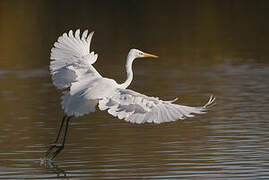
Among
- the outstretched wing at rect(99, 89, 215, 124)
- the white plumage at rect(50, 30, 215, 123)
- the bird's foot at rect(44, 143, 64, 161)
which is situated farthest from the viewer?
the bird's foot at rect(44, 143, 64, 161)

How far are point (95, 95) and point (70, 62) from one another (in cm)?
174

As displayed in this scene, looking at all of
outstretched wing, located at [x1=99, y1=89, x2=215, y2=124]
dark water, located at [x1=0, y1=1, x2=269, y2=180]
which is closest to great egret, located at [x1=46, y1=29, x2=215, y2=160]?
outstretched wing, located at [x1=99, y1=89, x2=215, y2=124]

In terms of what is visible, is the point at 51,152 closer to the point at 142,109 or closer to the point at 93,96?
the point at 93,96

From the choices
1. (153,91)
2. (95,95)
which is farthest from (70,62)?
(153,91)

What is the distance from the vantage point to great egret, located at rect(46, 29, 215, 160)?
1100 cm

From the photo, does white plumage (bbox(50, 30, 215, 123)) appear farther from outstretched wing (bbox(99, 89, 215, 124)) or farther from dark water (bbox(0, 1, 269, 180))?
dark water (bbox(0, 1, 269, 180))

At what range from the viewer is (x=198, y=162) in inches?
476

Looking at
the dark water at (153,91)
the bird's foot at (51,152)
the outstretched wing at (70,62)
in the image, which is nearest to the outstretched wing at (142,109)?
the dark water at (153,91)

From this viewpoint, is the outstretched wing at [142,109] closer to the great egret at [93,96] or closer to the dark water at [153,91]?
the great egret at [93,96]

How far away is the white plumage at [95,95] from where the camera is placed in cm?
1099

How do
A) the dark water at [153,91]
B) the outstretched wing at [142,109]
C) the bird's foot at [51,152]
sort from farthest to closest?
the bird's foot at [51,152] < the dark water at [153,91] < the outstretched wing at [142,109]

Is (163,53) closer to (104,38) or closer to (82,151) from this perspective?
(104,38)

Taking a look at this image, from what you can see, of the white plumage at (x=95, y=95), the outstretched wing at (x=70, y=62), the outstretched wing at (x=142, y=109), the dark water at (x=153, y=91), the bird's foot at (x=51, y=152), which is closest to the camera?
the outstretched wing at (x=142, y=109)

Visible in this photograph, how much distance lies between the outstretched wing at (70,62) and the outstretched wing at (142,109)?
159 cm
